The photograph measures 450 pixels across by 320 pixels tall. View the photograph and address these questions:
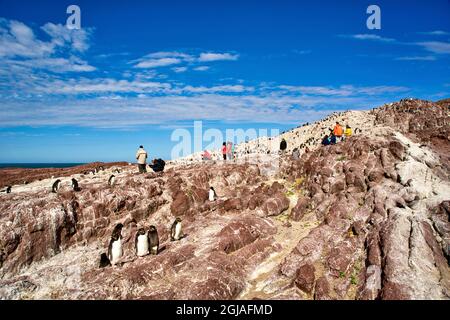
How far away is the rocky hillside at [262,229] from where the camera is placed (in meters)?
14.6

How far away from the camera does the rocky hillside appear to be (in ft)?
48.0

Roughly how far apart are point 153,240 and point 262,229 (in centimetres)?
701

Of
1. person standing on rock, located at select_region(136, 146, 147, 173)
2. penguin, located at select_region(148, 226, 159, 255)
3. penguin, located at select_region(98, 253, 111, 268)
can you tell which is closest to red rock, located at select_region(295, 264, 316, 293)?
penguin, located at select_region(148, 226, 159, 255)

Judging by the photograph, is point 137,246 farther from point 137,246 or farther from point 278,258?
point 278,258

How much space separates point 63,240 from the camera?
2056cm

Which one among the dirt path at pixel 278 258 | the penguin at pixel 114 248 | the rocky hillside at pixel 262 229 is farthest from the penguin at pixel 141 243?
the dirt path at pixel 278 258

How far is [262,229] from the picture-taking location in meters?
20.2

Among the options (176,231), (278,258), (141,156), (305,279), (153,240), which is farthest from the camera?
(141,156)

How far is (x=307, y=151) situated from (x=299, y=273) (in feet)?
53.7

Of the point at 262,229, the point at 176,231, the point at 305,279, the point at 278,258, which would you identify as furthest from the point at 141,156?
the point at 305,279

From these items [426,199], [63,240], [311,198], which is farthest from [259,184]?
[63,240]

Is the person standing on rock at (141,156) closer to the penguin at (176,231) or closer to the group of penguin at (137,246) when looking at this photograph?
the penguin at (176,231)

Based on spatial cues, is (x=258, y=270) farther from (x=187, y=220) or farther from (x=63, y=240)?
(x=63, y=240)

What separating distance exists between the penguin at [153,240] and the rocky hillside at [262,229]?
2.02 feet
